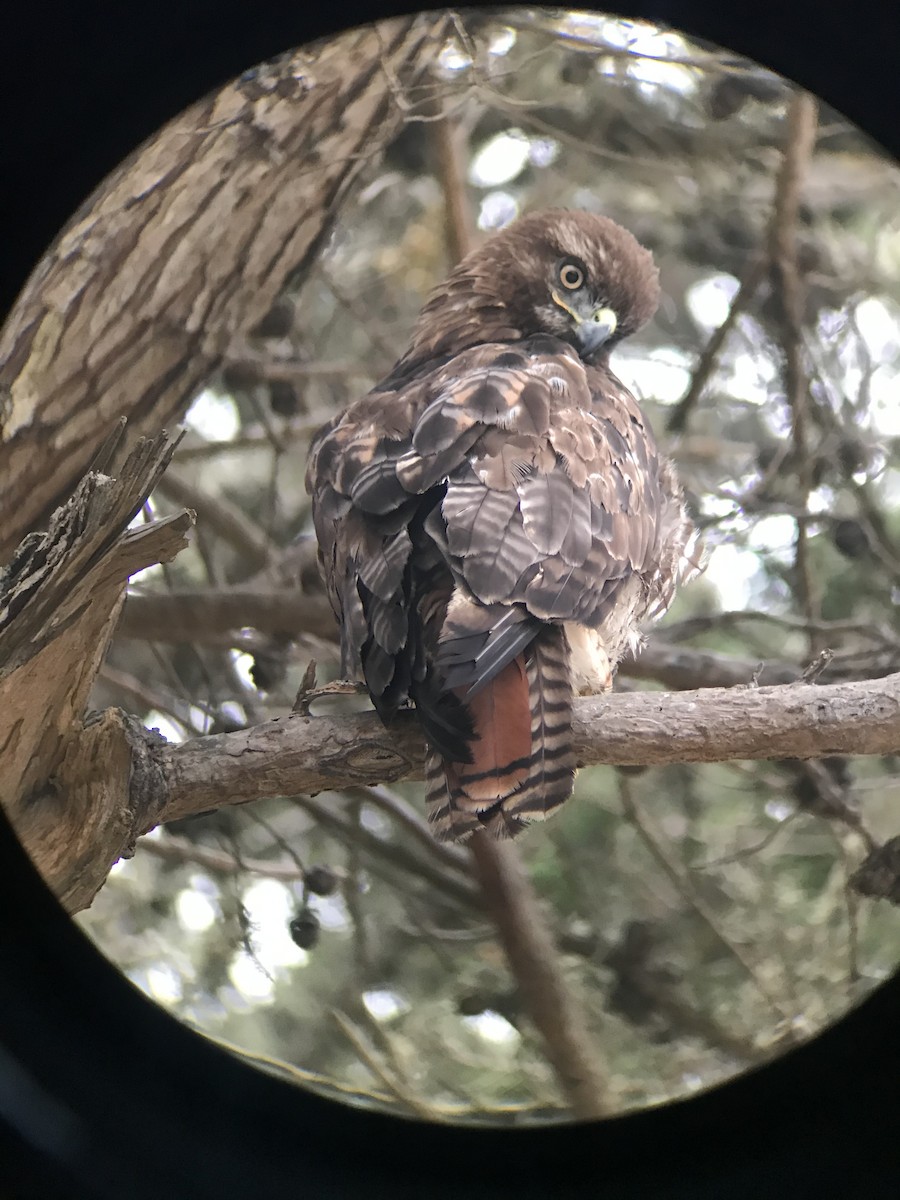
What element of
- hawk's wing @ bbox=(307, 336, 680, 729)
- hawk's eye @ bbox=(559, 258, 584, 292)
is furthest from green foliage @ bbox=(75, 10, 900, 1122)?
hawk's wing @ bbox=(307, 336, 680, 729)

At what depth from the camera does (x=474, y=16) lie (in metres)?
1.67

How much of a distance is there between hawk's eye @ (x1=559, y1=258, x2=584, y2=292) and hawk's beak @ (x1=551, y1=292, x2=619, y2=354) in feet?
0.14

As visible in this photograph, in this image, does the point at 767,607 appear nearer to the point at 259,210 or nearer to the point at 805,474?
the point at 805,474

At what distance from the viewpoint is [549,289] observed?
2.37 metres

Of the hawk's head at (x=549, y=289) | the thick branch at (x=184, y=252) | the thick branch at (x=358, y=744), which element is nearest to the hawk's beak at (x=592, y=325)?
the hawk's head at (x=549, y=289)

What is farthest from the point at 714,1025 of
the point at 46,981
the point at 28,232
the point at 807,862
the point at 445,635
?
the point at 28,232

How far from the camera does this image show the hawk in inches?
59.9

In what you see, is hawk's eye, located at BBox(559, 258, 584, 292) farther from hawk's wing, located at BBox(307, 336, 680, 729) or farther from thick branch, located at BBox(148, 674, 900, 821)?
thick branch, located at BBox(148, 674, 900, 821)

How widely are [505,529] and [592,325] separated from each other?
0.82 metres

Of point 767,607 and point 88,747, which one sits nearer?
point 88,747

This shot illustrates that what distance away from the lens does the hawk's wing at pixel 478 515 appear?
156 centimetres

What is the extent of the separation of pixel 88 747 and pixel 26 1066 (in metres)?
0.46

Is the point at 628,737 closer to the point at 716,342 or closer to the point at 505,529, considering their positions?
the point at 505,529

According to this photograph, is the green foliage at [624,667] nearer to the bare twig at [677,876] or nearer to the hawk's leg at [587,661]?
the bare twig at [677,876]
